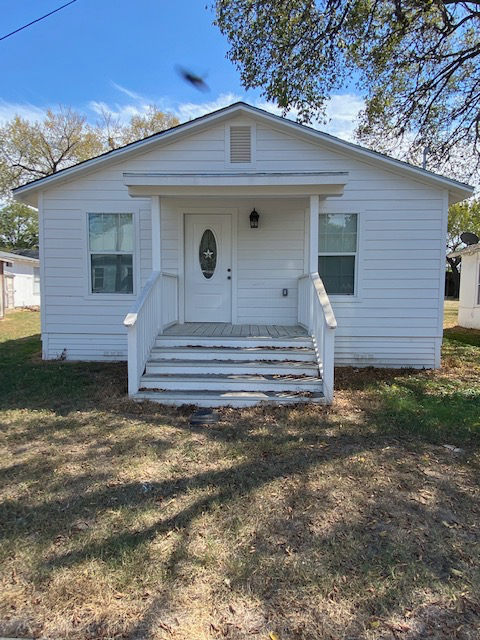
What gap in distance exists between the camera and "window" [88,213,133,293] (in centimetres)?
729

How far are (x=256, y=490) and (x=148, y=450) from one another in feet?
3.95

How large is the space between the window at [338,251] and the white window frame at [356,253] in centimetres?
3

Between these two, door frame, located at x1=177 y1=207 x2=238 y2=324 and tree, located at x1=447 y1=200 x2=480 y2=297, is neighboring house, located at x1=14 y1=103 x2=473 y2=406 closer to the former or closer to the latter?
door frame, located at x1=177 y1=207 x2=238 y2=324

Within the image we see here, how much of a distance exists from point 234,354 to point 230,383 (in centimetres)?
53

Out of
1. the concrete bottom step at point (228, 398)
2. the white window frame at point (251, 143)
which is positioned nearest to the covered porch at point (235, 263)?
the white window frame at point (251, 143)

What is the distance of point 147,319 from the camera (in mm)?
5492

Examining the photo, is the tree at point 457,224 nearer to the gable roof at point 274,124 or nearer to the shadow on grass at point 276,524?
the gable roof at point 274,124

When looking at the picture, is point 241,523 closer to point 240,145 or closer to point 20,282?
point 240,145

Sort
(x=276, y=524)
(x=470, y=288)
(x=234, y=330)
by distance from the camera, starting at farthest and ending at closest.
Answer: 1. (x=470, y=288)
2. (x=234, y=330)
3. (x=276, y=524)

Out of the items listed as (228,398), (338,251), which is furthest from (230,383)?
(338,251)

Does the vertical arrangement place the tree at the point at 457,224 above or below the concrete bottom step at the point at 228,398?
above

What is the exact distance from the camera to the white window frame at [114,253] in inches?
284

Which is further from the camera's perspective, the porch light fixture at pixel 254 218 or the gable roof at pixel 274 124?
the porch light fixture at pixel 254 218

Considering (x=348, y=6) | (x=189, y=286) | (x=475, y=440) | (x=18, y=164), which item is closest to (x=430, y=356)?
(x=475, y=440)
